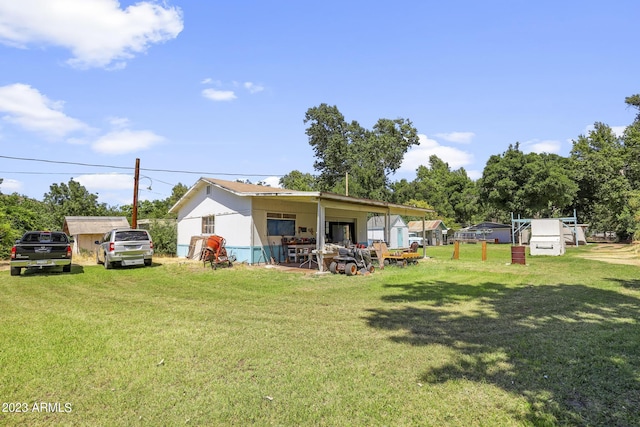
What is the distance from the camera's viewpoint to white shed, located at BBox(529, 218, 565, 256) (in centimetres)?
2117

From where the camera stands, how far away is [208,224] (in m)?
19.0

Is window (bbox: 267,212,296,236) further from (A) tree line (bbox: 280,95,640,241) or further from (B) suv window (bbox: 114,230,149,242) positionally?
(A) tree line (bbox: 280,95,640,241)

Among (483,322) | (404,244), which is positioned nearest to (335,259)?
(483,322)

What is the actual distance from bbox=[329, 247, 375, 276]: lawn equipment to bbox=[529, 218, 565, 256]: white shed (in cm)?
1405

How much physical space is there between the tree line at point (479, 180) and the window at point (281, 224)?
543 inches

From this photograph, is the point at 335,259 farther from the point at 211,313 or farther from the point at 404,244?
the point at 404,244

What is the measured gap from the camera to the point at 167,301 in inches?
300

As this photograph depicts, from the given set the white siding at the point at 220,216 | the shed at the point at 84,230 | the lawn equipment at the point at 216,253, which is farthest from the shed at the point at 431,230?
the shed at the point at 84,230

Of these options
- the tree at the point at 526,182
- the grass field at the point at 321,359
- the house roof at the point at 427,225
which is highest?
the tree at the point at 526,182

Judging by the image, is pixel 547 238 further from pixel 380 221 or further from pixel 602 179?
pixel 602 179

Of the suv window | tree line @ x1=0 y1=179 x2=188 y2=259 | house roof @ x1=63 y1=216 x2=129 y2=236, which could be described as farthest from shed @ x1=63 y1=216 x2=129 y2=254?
the suv window

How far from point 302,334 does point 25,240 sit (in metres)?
12.4

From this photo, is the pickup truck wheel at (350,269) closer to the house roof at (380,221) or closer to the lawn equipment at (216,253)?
the lawn equipment at (216,253)

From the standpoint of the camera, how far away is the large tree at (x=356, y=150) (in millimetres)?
41844
